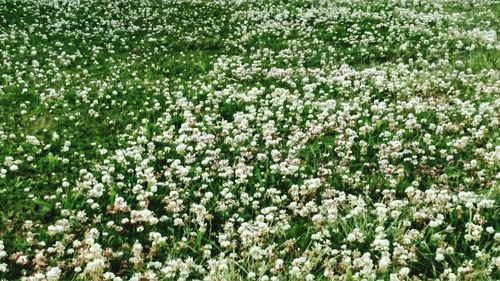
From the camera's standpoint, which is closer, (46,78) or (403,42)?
(46,78)

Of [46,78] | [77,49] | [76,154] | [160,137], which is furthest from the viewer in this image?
[77,49]

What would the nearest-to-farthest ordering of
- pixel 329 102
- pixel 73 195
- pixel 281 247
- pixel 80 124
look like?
pixel 281 247 < pixel 73 195 < pixel 80 124 < pixel 329 102

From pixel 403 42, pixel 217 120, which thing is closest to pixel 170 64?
pixel 217 120

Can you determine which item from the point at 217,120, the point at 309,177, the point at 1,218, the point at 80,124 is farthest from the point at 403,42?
the point at 1,218

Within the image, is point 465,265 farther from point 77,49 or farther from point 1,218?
point 77,49

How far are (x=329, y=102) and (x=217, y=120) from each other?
7.98 ft

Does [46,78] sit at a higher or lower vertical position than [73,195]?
lower

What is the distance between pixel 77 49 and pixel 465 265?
13550 mm

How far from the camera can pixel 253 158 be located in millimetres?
8930

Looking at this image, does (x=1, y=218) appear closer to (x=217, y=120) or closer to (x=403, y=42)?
(x=217, y=120)

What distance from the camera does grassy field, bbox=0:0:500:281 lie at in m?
6.20

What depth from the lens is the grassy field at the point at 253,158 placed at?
6203mm

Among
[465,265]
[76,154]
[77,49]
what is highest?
[465,265]

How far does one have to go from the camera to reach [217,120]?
35.0 feet
